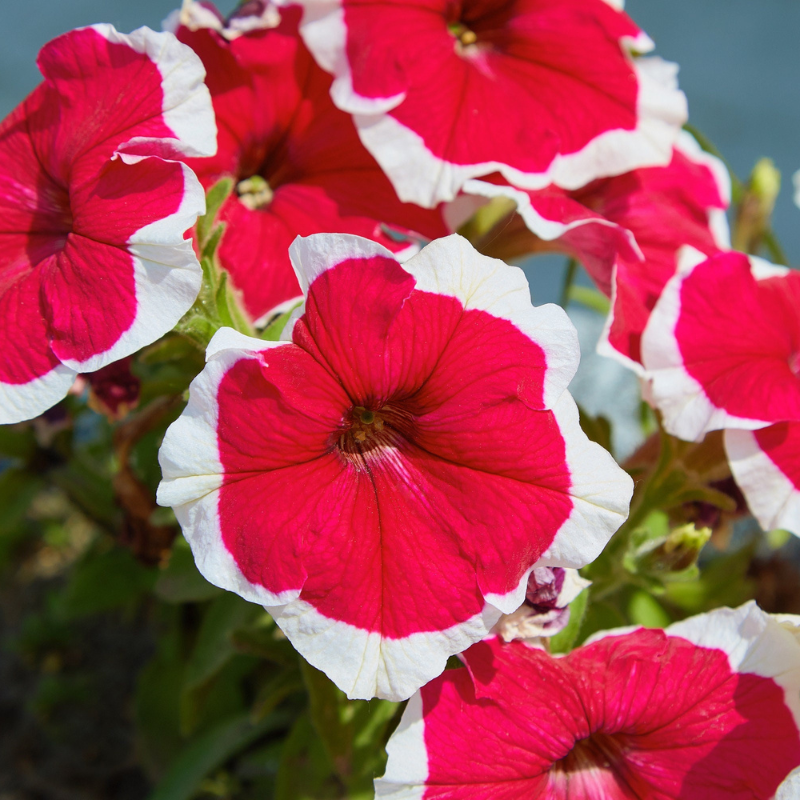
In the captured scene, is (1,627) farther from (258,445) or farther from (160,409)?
(258,445)

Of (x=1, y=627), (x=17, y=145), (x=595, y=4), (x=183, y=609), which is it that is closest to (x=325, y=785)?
(x=183, y=609)

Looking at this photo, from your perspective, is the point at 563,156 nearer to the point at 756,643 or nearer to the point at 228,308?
the point at 228,308

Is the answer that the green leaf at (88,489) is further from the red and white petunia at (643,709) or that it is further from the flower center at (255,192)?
the red and white petunia at (643,709)

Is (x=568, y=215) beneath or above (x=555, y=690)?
above

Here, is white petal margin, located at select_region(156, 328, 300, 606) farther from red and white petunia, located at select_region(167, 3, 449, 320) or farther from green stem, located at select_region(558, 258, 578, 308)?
green stem, located at select_region(558, 258, 578, 308)

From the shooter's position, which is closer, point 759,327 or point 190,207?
point 190,207

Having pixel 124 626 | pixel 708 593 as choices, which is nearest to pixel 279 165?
pixel 708 593

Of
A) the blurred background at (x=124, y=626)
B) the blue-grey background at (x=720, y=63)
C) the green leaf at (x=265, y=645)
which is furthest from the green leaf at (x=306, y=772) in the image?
the blue-grey background at (x=720, y=63)
